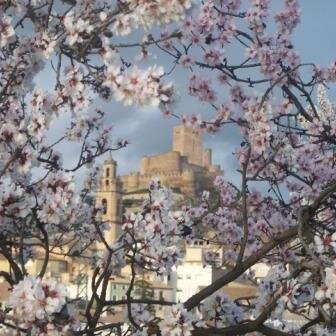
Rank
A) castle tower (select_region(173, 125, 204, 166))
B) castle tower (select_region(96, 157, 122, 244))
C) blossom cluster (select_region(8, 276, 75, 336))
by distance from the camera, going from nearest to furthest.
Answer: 1. blossom cluster (select_region(8, 276, 75, 336))
2. castle tower (select_region(96, 157, 122, 244))
3. castle tower (select_region(173, 125, 204, 166))

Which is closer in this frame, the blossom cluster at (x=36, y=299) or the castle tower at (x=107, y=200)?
the blossom cluster at (x=36, y=299)

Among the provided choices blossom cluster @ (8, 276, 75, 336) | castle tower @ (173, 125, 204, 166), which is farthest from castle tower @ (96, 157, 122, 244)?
castle tower @ (173, 125, 204, 166)

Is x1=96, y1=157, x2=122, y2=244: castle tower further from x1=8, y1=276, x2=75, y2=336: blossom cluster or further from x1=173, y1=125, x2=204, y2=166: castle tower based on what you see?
x1=173, y1=125, x2=204, y2=166: castle tower

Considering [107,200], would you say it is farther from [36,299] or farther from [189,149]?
[189,149]

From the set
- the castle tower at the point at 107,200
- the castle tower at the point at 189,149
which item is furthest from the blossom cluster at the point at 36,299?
the castle tower at the point at 189,149

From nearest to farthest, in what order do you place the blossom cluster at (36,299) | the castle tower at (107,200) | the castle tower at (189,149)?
the blossom cluster at (36,299) < the castle tower at (107,200) < the castle tower at (189,149)

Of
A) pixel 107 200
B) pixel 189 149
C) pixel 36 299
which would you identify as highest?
pixel 189 149

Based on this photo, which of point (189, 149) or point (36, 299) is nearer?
point (36, 299)

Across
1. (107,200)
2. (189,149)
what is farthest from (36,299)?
(189,149)

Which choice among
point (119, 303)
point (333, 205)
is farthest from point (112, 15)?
point (333, 205)

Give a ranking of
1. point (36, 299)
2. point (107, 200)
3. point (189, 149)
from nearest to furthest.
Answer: point (36, 299)
point (107, 200)
point (189, 149)

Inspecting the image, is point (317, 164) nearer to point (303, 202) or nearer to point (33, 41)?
point (303, 202)

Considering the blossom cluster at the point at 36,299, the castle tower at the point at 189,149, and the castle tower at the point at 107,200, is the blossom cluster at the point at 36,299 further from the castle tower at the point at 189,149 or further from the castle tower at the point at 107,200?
the castle tower at the point at 189,149

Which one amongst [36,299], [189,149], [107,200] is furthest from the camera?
[189,149]
